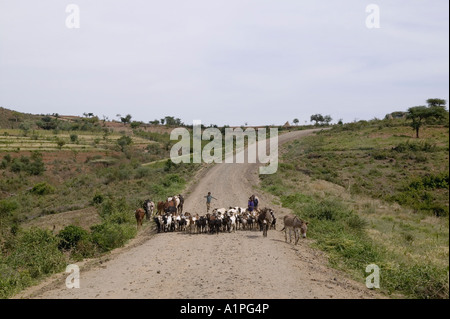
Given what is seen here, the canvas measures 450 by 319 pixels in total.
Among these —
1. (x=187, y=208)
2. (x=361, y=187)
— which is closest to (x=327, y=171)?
Answer: (x=361, y=187)

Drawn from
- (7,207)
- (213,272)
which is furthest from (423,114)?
(7,207)

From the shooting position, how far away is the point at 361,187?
34188 millimetres

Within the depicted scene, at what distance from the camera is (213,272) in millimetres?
11906

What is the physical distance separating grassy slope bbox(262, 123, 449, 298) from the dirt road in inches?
53.2

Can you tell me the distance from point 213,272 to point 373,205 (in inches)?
685

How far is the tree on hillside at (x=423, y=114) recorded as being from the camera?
48656mm

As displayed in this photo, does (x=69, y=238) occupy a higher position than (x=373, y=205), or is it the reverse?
(x=69, y=238)

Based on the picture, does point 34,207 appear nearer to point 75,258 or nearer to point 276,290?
point 75,258

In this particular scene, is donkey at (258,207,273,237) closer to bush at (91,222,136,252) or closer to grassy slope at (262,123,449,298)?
grassy slope at (262,123,449,298)

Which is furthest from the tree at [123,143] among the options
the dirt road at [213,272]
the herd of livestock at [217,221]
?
the dirt road at [213,272]

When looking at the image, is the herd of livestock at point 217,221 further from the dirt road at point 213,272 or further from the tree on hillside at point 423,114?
the tree on hillside at point 423,114

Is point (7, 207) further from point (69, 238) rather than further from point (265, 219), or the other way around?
point (265, 219)

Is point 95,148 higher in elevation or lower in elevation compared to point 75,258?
higher
